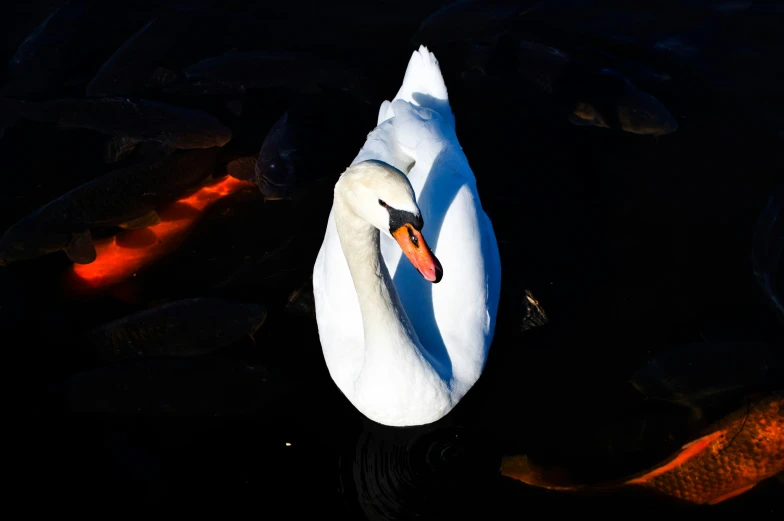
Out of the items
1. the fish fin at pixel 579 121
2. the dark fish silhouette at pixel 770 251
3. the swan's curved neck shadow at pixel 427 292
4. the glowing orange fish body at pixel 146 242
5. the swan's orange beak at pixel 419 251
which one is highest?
the swan's orange beak at pixel 419 251

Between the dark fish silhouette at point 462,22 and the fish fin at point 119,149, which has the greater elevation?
the dark fish silhouette at point 462,22

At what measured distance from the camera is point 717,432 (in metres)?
5.47

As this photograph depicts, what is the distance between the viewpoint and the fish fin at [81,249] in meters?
6.87

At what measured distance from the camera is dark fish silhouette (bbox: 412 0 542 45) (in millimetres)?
8648

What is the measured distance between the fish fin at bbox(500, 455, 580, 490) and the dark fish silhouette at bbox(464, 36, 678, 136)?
11.8 feet

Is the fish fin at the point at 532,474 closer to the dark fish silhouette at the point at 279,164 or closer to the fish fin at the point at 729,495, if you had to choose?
the fish fin at the point at 729,495

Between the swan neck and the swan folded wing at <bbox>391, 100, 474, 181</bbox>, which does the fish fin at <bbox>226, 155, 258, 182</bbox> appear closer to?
the swan folded wing at <bbox>391, 100, 474, 181</bbox>

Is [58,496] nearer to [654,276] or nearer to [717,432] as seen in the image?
[717,432]

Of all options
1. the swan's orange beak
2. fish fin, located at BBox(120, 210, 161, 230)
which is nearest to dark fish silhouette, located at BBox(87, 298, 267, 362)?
fish fin, located at BBox(120, 210, 161, 230)

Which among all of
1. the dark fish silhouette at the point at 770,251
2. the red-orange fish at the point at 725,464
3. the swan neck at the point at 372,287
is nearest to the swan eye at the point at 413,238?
the swan neck at the point at 372,287

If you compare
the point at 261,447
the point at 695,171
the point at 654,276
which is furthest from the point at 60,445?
the point at 695,171

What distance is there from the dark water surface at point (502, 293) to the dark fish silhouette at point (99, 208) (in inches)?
13.4

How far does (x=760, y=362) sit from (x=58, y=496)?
4.73m

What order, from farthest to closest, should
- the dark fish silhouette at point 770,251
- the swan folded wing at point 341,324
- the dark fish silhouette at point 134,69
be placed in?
the dark fish silhouette at point 134,69 < the dark fish silhouette at point 770,251 < the swan folded wing at point 341,324
